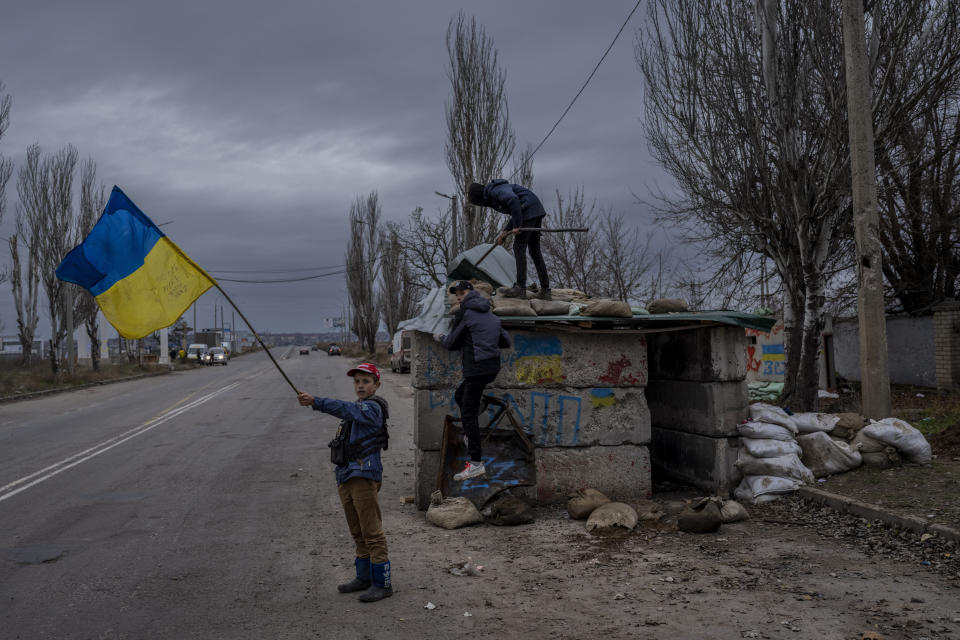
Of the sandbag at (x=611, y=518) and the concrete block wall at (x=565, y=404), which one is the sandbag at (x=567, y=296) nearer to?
the concrete block wall at (x=565, y=404)

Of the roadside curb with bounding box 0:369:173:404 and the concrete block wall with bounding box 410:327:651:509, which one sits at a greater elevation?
the concrete block wall with bounding box 410:327:651:509

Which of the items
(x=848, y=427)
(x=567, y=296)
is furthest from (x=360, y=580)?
(x=848, y=427)

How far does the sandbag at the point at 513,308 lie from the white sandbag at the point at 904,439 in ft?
12.8

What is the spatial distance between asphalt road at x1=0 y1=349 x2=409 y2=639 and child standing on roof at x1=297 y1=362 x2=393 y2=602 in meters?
0.47

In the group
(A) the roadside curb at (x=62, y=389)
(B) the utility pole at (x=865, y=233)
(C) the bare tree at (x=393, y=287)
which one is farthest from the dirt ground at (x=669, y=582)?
(C) the bare tree at (x=393, y=287)

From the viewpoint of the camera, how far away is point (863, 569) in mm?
5082

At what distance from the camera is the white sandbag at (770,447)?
742cm

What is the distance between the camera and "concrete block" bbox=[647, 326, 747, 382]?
306 inches

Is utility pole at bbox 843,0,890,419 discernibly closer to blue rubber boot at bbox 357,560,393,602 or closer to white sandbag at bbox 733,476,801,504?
white sandbag at bbox 733,476,801,504

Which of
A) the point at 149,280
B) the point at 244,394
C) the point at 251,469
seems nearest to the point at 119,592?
the point at 149,280

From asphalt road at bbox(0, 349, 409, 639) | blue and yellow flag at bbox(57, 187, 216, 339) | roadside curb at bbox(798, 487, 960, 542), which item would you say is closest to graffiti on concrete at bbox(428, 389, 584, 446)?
asphalt road at bbox(0, 349, 409, 639)

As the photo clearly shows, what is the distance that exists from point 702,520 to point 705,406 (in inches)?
76.5

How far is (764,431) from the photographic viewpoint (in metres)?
7.54

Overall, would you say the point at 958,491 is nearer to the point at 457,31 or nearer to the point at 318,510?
the point at 318,510
